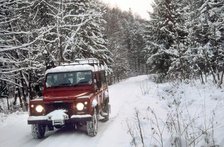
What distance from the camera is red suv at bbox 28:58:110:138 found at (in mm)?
10633

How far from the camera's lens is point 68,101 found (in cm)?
1078

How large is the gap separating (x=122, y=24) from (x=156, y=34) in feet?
298

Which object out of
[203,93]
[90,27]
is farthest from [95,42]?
[203,93]

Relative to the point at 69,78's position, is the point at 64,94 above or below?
below

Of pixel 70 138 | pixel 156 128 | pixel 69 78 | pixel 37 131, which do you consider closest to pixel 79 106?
pixel 70 138

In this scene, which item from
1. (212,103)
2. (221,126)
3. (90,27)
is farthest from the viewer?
(90,27)

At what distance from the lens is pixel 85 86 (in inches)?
479

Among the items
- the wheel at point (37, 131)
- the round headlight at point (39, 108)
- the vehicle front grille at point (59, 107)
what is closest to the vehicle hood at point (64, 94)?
the vehicle front grille at point (59, 107)

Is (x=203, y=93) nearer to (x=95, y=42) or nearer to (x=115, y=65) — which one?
(x=95, y=42)

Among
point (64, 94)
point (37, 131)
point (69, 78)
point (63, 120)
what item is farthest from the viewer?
point (69, 78)

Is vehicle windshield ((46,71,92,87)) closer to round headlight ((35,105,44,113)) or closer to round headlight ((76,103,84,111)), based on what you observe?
round headlight ((35,105,44,113))

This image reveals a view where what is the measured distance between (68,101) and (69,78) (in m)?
1.75

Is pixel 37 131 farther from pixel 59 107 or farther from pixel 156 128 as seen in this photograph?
pixel 156 128

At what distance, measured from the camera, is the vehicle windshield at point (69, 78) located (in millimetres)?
12297
